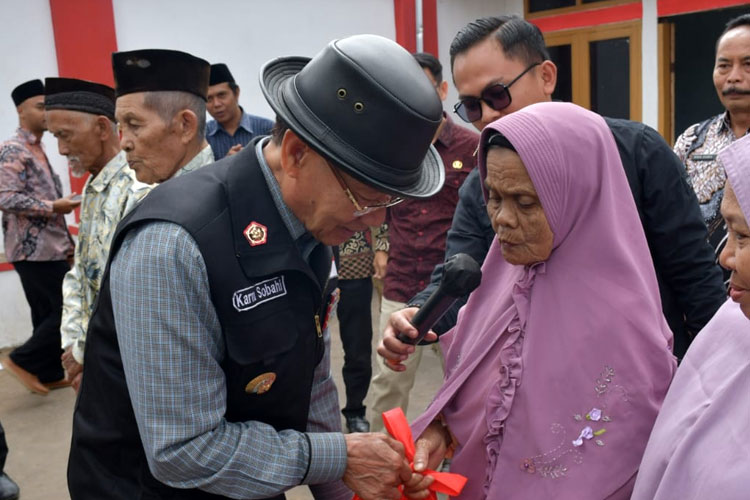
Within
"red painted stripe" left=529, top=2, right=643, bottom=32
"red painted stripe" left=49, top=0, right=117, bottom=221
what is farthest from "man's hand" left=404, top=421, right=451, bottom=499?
"red painted stripe" left=529, top=2, right=643, bottom=32

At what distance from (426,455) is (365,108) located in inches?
36.5

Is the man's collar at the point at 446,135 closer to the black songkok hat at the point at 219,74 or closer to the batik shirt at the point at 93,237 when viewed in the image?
the batik shirt at the point at 93,237

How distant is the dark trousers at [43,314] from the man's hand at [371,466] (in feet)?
14.7

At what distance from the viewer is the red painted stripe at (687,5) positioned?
6.33 m

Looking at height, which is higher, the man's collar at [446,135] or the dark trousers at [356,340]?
the man's collar at [446,135]

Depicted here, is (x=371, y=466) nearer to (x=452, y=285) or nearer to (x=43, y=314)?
(x=452, y=285)

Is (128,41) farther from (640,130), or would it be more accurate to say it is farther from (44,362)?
(640,130)

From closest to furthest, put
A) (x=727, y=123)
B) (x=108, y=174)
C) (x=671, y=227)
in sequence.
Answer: (x=671, y=227) → (x=108, y=174) → (x=727, y=123)

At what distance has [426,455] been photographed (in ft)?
6.02

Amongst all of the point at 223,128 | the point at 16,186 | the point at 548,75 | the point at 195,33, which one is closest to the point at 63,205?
the point at 16,186

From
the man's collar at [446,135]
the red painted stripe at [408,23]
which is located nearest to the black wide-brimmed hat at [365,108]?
the man's collar at [446,135]

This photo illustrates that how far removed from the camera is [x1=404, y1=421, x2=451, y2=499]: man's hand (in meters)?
1.73

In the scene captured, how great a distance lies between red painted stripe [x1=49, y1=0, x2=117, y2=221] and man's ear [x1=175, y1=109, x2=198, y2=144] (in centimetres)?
436

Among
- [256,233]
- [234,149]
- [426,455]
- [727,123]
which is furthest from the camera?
[234,149]
